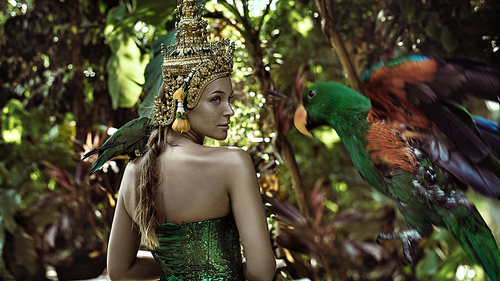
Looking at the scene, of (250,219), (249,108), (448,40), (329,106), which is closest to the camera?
(250,219)

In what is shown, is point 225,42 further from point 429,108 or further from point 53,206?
point 53,206

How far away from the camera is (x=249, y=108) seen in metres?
2.02

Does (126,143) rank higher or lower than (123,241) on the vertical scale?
higher

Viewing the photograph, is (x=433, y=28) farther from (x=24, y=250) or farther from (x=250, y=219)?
(x=24, y=250)

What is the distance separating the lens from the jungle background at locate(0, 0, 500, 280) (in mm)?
1872

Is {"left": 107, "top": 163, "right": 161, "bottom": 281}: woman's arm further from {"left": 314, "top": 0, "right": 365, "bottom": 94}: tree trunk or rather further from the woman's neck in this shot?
{"left": 314, "top": 0, "right": 365, "bottom": 94}: tree trunk

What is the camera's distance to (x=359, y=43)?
8.20 ft

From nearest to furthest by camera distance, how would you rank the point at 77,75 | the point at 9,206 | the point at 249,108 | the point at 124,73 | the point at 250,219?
the point at 250,219
the point at 249,108
the point at 124,73
the point at 9,206
the point at 77,75

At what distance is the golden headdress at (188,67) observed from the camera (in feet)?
3.22

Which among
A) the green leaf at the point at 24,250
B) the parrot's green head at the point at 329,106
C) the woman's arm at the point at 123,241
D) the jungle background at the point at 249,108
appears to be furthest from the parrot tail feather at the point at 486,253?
the green leaf at the point at 24,250

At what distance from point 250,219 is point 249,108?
1.13 meters

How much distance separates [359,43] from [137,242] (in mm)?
1979

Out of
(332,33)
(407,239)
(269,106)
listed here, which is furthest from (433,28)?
(407,239)

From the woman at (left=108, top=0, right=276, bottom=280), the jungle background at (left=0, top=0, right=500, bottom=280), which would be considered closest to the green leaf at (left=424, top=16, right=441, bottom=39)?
the jungle background at (left=0, top=0, right=500, bottom=280)
